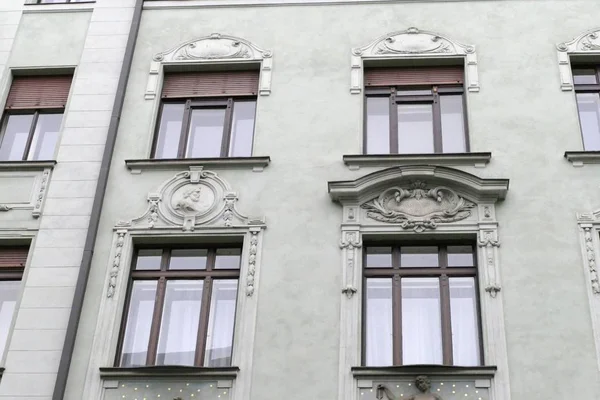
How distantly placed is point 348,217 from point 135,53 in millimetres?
5634

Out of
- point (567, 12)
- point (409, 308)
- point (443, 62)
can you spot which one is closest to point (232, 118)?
point (443, 62)

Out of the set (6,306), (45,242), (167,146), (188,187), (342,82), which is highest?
(342,82)

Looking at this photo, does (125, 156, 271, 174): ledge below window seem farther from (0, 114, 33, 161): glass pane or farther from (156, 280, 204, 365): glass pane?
(0, 114, 33, 161): glass pane

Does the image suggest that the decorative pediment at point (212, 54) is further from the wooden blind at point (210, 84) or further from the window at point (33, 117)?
the window at point (33, 117)

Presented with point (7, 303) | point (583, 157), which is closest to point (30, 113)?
point (7, 303)

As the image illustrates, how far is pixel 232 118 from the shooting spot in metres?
16.4

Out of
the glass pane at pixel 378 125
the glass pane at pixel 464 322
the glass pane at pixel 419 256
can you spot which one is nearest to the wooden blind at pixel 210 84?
the glass pane at pixel 378 125

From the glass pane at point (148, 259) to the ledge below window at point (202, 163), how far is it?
149 cm

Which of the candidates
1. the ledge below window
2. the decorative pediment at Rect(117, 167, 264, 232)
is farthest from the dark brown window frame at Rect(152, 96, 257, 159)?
the decorative pediment at Rect(117, 167, 264, 232)

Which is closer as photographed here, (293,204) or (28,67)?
(293,204)

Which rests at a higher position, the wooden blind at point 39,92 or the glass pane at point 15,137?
the wooden blind at point 39,92

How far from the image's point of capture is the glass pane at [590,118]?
1533cm

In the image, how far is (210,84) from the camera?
16891 mm

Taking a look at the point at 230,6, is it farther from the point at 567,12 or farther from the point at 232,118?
the point at 567,12
